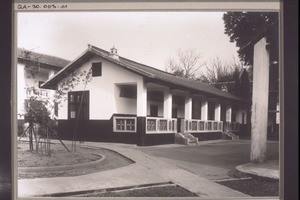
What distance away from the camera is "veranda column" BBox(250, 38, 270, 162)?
1.92 m

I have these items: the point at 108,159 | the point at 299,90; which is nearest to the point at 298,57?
the point at 299,90

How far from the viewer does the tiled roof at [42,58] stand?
187cm

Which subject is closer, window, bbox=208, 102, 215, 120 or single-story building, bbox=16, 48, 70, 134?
single-story building, bbox=16, 48, 70, 134

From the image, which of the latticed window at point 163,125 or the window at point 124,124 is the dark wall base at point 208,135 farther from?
the window at point 124,124

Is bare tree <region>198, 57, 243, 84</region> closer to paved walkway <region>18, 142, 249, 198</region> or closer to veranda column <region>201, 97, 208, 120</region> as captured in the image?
veranda column <region>201, 97, 208, 120</region>

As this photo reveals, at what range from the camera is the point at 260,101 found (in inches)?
78.0

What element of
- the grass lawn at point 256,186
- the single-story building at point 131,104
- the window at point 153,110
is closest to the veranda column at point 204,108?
the single-story building at point 131,104

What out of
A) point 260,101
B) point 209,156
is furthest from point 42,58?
point 260,101

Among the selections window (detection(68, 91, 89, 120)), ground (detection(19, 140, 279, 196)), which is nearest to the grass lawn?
ground (detection(19, 140, 279, 196))

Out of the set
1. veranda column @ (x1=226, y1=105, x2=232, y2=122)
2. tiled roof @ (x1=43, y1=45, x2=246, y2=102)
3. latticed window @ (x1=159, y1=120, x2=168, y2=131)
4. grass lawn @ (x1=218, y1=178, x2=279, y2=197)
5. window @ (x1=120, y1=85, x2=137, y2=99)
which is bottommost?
grass lawn @ (x1=218, y1=178, x2=279, y2=197)

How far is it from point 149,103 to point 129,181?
505 mm

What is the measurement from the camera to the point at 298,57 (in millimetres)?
1696

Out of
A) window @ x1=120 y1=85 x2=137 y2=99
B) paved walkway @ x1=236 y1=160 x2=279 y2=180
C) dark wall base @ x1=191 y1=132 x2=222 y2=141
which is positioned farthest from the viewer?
dark wall base @ x1=191 y1=132 x2=222 y2=141

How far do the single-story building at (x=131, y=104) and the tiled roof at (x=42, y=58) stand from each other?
5 cm
